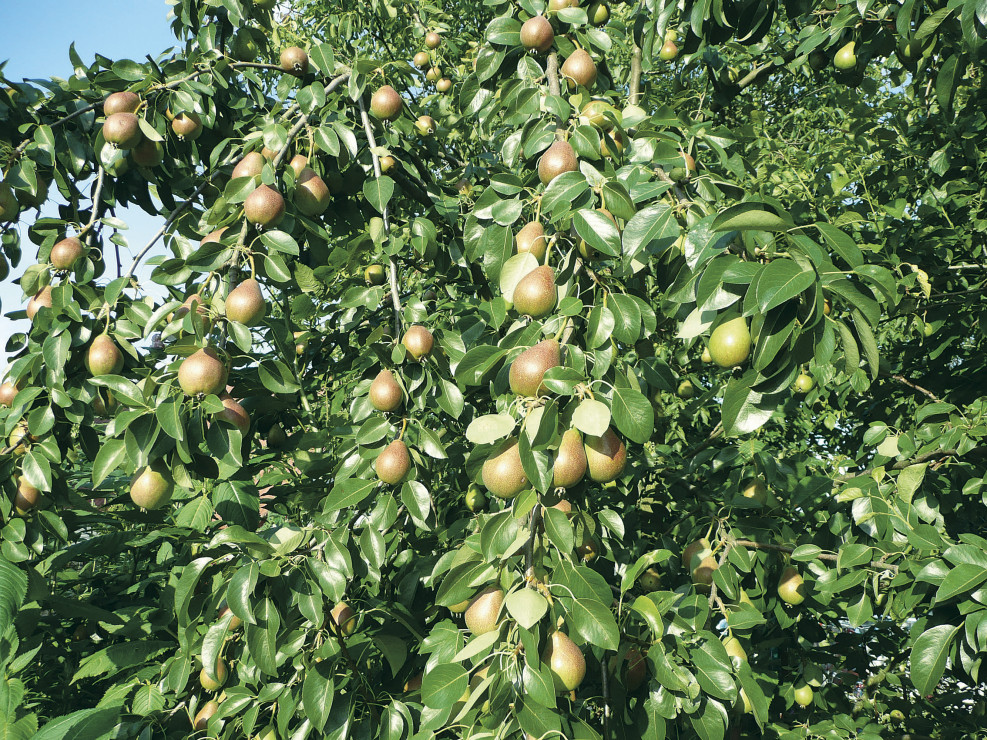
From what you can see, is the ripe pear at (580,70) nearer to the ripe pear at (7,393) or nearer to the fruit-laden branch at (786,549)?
the fruit-laden branch at (786,549)

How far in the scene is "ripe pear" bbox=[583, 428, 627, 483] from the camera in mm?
1175

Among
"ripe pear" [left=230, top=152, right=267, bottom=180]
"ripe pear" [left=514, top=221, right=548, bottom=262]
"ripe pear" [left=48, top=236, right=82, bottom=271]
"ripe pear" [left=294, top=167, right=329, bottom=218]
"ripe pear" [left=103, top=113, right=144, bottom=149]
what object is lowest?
"ripe pear" [left=514, top=221, right=548, bottom=262]

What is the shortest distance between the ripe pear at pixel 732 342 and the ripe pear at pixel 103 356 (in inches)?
52.6

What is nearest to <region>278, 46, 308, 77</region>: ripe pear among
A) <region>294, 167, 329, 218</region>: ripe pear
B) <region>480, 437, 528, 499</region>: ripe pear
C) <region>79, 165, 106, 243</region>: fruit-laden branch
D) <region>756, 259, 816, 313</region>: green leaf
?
<region>294, 167, 329, 218</region>: ripe pear

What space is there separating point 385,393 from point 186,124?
1.05 meters

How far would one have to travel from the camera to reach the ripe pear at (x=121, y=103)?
1732mm

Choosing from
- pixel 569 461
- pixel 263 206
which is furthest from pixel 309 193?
pixel 569 461

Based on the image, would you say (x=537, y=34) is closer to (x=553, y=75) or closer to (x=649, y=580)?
(x=553, y=75)

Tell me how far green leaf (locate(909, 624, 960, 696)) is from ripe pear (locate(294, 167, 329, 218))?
1661mm

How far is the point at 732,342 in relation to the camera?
1114mm

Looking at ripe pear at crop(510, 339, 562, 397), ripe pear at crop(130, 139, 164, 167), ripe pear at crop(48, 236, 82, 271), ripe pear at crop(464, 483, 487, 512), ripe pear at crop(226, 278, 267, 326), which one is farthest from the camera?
ripe pear at crop(464, 483, 487, 512)

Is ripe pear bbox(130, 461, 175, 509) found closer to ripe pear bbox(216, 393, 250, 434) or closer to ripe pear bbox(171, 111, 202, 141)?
ripe pear bbox(216, 393, 250, 434)

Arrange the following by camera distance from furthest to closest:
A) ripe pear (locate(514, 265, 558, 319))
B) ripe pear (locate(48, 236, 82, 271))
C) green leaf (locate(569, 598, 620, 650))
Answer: ripe pear (locate(48, 236, 82, 271))
ripe pear (locate(514, 265, 558, 319))
green leaf (locate(569, 598, 620, 650))

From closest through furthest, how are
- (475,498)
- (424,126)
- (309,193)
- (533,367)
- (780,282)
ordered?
1. (780,282)
2. (533,367)
3. (309,193)
4. (475,498)
5. (424,126)
